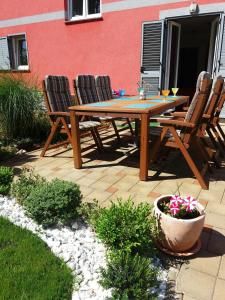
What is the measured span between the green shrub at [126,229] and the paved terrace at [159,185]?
0.91ft

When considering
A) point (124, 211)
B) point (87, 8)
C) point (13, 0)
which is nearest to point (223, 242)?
point (124, 211)

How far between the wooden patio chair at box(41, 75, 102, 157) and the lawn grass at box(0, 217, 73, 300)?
2006 mm

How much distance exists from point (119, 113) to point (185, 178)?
1.07 m

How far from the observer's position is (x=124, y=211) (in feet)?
5.73

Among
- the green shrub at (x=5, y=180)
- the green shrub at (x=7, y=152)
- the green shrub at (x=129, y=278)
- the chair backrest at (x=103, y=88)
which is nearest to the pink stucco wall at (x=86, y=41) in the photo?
the chair backrest at (x=103, y=88)

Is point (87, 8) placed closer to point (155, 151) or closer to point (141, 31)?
point (141, 31)

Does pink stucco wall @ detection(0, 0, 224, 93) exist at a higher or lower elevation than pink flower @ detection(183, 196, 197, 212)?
higher

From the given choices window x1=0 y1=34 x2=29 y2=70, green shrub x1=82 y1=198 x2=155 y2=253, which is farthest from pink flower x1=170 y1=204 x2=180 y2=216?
window x1=0 y1=34 x2=29 y2=70

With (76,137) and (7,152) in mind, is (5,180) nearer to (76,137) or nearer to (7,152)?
(76,137)

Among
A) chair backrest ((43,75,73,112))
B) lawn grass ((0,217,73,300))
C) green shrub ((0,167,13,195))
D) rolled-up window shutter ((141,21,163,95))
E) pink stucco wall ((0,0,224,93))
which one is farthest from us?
pink stucco wall ((0,0,224,93))

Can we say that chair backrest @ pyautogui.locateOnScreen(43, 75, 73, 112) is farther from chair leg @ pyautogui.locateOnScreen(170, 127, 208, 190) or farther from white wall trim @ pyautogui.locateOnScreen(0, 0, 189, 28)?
white wall trim @ pyautogui.locateOnScreen(0, 0, 189, 28)

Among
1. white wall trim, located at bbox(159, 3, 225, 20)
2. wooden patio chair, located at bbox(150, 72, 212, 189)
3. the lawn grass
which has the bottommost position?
the lawn grass

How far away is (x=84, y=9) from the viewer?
272 inches

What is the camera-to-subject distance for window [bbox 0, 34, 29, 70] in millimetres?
8367
